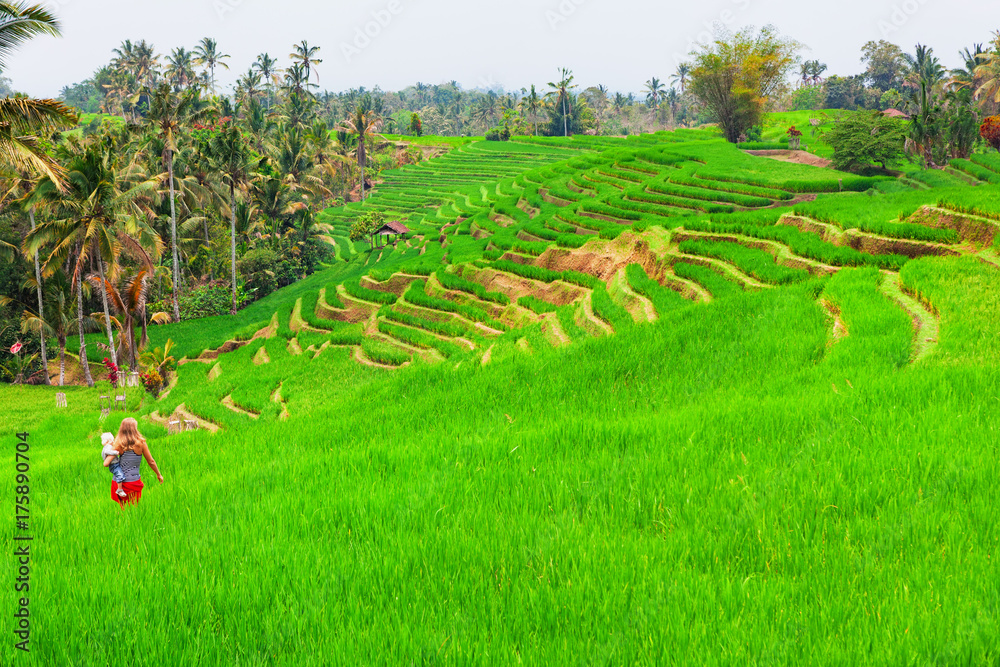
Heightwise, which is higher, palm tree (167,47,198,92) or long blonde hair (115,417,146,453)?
palm tree (167,47,198,92)

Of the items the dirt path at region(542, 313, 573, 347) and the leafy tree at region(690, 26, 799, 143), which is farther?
the leafy tree at region(690, 26, 799, 143)

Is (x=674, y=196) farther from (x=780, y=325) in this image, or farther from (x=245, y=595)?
(x=245, y=595)

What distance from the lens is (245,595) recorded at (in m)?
3.29

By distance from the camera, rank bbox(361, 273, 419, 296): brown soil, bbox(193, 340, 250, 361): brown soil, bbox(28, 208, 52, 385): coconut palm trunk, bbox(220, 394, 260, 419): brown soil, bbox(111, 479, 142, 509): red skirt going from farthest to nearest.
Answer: bbox(28, 208, 52, 385): coconut palm trunk, bbox(193, 340, 250, 361): brown soil, bbox(361, 273, 419, 296): brown soil, bbox(220, 394, 260, 419): brown soil, bbox(111, 479, 142, 509): red skirt

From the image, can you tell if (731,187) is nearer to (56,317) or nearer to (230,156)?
(230,156)

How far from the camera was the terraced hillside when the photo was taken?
2863 mm

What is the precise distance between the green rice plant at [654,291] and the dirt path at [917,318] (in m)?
3.03

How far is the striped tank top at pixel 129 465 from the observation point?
5.39 m

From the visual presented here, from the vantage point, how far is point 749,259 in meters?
12.8

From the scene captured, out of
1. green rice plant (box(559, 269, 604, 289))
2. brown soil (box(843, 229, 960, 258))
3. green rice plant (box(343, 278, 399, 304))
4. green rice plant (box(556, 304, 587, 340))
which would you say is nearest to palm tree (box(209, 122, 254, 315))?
green rice plant (box(343, 278, 399, 304))

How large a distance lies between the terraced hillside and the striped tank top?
14.6 inches

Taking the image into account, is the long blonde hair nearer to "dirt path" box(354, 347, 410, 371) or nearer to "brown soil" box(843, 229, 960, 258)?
"dirt path" box(354, 347, 410, 371)

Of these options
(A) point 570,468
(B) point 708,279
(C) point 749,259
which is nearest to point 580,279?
(B) point 708,279

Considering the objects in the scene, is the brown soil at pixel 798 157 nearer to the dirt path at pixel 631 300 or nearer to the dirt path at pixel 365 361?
the dirt path at pixel 631 300
